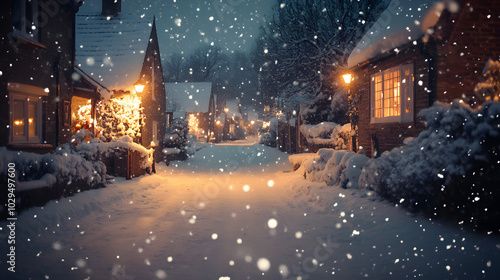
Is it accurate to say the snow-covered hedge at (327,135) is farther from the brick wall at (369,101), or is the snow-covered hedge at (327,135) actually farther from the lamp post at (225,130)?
the lamp post at (225,130)

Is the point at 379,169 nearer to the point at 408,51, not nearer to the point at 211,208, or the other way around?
the point at 211,208

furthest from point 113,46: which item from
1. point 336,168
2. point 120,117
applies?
point 336,168

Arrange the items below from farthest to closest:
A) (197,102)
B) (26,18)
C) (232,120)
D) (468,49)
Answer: (232,120)
(197,102)
(26,18)
(468,49)

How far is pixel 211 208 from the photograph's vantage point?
9180 millimetres

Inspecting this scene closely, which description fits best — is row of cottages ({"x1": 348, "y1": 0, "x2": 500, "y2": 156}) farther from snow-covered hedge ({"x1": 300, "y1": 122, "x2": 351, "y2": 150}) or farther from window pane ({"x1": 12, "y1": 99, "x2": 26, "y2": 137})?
window pane ({"x1": 12, "y1": 99, "x2": 26, "y2": 137})

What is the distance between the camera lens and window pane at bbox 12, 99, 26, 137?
1188 cm

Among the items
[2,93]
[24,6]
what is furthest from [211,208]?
[24,6]

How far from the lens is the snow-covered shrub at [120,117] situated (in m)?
17.6

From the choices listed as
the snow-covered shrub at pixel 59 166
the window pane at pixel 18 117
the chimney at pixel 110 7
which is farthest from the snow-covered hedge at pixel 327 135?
the chimney at pixel 110 7

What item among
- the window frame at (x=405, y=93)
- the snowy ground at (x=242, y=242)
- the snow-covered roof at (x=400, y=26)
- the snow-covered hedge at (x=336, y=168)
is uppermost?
the snow-covered roof at (x=400, y=26)

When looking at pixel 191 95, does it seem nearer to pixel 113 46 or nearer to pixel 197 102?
pixel 197 102

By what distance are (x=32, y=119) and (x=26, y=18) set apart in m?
3.48

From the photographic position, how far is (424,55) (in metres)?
11.0

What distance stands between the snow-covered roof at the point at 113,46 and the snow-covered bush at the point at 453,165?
16099 mm
